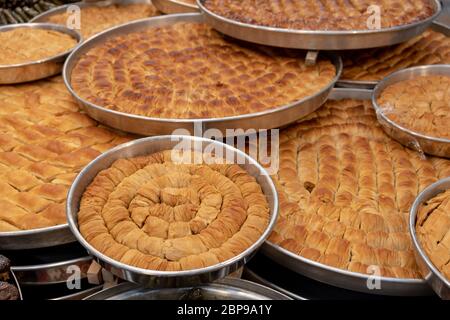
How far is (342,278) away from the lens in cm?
161

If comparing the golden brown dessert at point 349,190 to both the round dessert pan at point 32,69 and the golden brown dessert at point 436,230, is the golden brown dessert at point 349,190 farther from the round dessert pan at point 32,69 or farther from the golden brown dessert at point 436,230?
the round dessert pan at point 32,69

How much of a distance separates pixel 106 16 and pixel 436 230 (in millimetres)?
2836

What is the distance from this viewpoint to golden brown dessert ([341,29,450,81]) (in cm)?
279

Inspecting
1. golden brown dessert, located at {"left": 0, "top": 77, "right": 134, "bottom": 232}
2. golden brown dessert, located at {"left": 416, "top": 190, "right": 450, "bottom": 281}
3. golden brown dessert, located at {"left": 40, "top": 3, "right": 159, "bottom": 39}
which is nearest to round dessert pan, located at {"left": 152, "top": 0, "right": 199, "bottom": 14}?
golden brown dessert, located at {"left": 40, "top": 3, "right": 159, "bottom": 39}

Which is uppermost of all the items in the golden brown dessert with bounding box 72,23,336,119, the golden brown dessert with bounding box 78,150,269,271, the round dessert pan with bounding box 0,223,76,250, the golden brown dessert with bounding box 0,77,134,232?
the golden brown dessert with bounding box 72,23,336,119

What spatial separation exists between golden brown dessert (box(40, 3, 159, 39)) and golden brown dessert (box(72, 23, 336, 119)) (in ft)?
2.04

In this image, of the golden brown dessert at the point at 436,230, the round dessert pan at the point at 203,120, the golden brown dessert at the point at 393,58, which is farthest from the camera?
the golden brown dessert at the point at 393,58

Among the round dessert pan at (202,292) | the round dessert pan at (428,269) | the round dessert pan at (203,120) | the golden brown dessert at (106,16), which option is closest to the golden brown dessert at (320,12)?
the round dessert pan at (203,120)

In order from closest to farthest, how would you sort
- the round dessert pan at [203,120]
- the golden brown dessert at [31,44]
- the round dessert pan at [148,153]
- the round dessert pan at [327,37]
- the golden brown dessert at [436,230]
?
the round dessert pan at [148,153] → the golden brown dessert at [436,230] → the round dessert pan at [203,120] → the round dessert pan at [327,37] → the golden brown dessert at [31,44]

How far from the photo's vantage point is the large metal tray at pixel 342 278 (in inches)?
62.2

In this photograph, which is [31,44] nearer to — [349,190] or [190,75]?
[190,75]

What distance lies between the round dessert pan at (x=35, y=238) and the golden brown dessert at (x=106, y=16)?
1927 mm

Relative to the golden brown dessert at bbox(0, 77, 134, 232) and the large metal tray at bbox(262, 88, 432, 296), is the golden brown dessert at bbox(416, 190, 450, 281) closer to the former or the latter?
the large metal tray at bbox(262, 88, 432, 296)

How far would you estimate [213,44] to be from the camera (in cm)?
284
